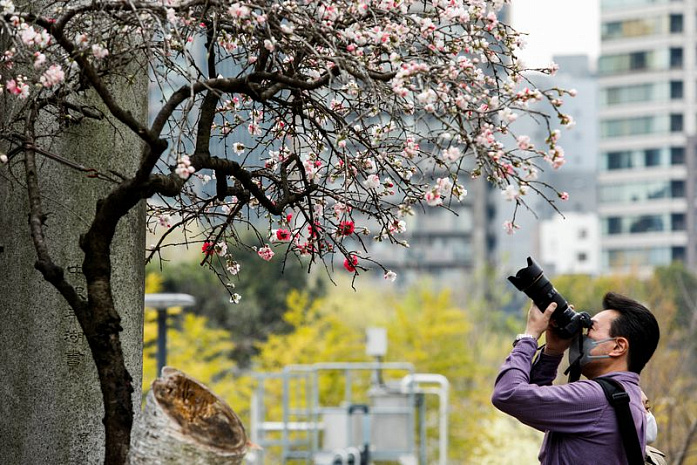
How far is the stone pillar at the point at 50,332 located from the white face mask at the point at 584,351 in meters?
1.63

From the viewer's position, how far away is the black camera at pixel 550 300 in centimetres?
332

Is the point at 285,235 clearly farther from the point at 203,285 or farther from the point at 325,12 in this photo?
the point at 203,285

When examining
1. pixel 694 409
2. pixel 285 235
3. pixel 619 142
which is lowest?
pixel 694 409

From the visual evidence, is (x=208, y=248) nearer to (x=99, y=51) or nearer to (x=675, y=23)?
(x=99, y=51)

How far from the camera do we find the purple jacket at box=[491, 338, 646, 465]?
3160 mm

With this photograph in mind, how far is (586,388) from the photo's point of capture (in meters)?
3.20

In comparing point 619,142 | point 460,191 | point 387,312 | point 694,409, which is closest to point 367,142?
point 460,191

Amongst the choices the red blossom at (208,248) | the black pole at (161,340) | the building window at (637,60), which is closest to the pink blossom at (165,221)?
the red blossom at (208,248)

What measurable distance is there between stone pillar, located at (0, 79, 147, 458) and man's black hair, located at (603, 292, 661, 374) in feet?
5.83

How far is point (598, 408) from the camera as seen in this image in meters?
3.18

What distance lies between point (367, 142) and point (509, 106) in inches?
17.4

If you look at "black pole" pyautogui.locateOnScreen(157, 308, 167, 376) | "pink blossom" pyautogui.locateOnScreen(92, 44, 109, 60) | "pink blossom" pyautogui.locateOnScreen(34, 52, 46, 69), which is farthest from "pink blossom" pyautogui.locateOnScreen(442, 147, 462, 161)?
"black pole" pyautogui.locateOnScreen(157, 308, 167, 376)

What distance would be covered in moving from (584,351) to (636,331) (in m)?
0.16

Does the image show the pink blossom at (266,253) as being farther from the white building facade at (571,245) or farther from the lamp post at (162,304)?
the white building facade at (571,245)
